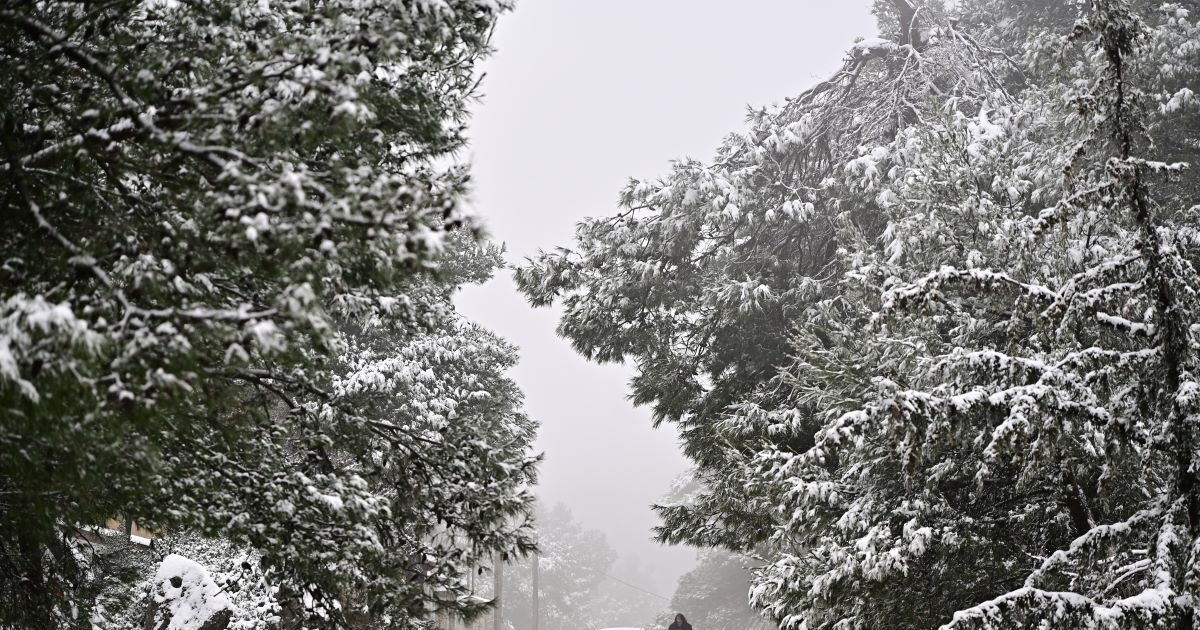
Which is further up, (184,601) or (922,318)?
(922,318)

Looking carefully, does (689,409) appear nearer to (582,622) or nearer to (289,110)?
(289,110)

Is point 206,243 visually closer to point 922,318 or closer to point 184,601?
point 922,318

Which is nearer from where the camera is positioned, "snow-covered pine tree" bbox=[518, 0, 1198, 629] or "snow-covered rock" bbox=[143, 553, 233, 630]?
"snow-covered pine tree" bbox=[518, 0, 1198, 629]

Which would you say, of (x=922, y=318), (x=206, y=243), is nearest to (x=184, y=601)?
(x=206, y=243)

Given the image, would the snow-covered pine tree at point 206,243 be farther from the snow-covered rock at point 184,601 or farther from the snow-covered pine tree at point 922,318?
the snow-covered rock at point 184,601

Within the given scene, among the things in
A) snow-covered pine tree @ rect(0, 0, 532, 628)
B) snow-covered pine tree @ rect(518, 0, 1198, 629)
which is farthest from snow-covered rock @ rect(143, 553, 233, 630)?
snow-covered pine tree @ rect(518, 0, 1198, 629)

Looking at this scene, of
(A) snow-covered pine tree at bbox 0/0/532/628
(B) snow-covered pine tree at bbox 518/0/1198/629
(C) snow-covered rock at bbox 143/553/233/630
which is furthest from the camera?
(C) snow-covered rock at bbox 143/553/233/630

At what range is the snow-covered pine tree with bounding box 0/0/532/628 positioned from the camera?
111 inches

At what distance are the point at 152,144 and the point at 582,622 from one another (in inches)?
2329

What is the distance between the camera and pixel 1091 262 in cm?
608

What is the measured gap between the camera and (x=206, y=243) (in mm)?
3236

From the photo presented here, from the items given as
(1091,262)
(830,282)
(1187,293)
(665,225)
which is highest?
(665,225)

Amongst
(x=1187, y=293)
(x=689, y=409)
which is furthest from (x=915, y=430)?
(x=689, y=409)

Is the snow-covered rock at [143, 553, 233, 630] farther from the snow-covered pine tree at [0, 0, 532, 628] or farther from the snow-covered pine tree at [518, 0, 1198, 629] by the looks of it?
the snow-covered pine tree at [518, 0, 1198, 629]
